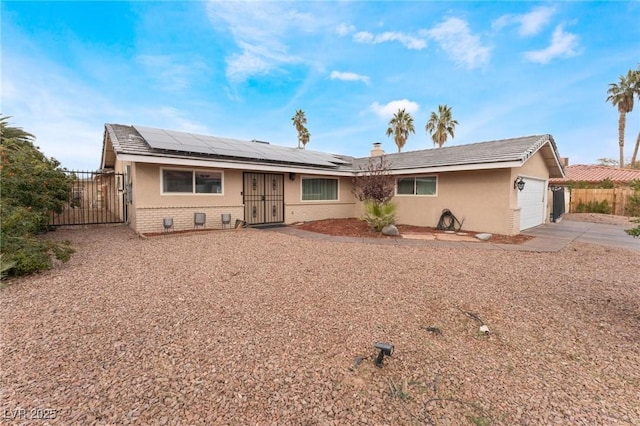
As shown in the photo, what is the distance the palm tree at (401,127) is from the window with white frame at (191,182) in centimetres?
2663

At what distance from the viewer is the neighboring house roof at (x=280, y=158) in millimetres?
9094

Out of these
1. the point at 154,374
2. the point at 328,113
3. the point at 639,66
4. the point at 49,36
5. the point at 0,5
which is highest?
the point at 639,66

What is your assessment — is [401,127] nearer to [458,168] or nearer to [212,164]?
[458,168]

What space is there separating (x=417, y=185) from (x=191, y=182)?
390 inches

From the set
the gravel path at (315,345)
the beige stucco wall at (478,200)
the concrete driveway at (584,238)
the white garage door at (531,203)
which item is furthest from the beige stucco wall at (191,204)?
the concrete driveway at (584,238)

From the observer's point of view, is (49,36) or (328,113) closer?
(49,36)

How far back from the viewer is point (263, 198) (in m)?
12.4

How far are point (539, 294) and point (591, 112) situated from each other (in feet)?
62.0

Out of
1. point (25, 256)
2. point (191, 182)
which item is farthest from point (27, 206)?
point (191, 182)

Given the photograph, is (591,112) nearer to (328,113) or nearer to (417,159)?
(417,159)

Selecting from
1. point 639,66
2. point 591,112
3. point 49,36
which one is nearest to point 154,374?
point 49,36

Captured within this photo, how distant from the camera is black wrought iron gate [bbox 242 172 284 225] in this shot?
11953 millimetres

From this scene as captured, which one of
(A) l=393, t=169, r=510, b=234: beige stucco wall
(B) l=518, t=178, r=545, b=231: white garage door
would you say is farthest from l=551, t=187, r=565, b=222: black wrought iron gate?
(A) l=393, t=169, r=510, b=234: beige stucco wall

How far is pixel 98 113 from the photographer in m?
12.7
